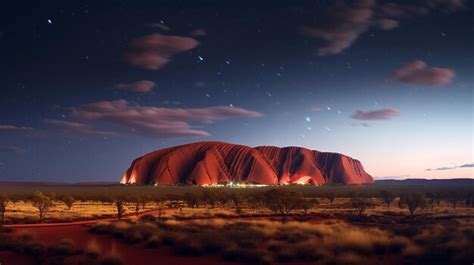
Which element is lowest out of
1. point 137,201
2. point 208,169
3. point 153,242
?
point 153,242

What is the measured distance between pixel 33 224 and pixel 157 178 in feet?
462

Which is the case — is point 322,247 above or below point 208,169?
below

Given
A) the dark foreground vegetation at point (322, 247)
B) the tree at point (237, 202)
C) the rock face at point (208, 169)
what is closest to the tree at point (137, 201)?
the tree at point (237, 202)

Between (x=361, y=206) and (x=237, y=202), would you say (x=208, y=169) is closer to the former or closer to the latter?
(x=237, y=202)

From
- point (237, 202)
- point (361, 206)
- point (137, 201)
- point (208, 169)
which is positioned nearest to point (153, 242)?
point (361, 206)

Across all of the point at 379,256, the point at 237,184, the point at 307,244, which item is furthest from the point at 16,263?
the point at 237,184

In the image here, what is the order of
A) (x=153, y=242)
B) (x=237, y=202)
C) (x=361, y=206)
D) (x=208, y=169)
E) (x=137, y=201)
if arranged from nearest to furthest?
(x=153, y=242) < (x=361, y=206) < (x=137, y=201) < (x=237, y=202) < (x=208, y=169)

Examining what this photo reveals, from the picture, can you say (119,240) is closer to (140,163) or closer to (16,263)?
(16,263)

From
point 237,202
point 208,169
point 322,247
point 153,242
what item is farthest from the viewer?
point 208,169

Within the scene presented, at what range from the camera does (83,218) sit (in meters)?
42.4

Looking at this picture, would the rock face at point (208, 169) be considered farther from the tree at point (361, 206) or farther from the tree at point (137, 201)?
the tree at point (361, 206)

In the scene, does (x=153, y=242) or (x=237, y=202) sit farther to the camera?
(x=237, y=202)

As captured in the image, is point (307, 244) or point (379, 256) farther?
point (307, 244)

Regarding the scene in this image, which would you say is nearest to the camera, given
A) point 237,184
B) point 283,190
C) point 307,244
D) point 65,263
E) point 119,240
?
point 65,263
